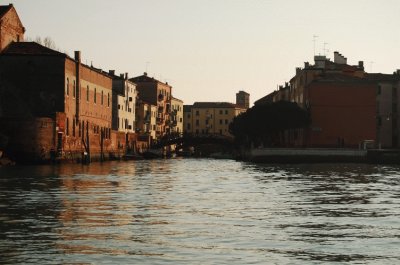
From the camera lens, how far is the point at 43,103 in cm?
7969

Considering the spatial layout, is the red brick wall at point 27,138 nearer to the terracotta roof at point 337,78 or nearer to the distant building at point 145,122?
the terracotta roof at point 337,78

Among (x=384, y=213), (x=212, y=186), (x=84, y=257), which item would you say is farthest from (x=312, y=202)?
(x=84, y=257)

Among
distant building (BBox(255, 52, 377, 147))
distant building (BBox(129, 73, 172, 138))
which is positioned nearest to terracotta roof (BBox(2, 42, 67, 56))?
distant building (BBox(255, 52, 377, 147))

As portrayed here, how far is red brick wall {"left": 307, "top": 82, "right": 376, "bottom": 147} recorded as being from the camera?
9281 cm

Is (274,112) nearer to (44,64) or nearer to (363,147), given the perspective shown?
(363,147)

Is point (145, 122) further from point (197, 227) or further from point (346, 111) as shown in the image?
point (197, 227)

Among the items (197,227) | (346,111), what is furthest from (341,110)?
(197,227)

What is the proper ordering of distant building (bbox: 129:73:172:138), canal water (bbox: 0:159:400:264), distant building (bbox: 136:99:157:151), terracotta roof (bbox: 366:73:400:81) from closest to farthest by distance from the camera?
canal water (bbox: 0:159:400:264)
terracotta roof (bbox: 366:73:400:81)
distant building (bbox: 136:99:157:151)
distant building (bbox: 129:73:172:138)

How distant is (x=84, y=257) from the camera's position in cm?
1509

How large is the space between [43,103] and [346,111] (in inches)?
1372

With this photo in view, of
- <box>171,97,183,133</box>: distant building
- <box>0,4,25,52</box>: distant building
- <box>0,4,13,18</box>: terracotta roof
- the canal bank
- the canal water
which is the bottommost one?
the canal water

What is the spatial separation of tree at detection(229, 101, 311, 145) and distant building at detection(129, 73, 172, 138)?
4028 centimetres

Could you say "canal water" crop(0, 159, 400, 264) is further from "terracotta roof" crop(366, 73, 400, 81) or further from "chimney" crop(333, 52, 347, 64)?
"chimney" crop(333, 52, 347, 64)

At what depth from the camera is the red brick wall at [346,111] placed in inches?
3654
